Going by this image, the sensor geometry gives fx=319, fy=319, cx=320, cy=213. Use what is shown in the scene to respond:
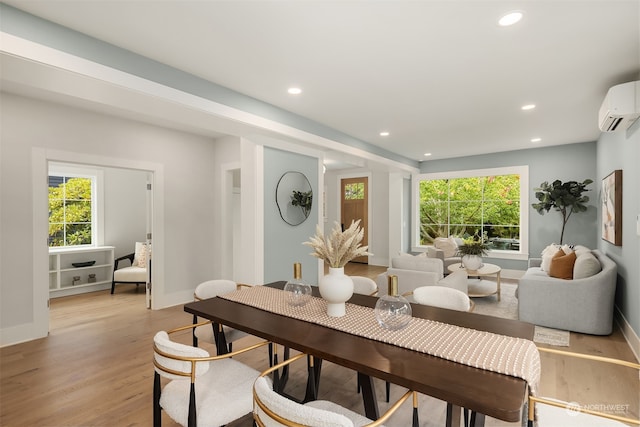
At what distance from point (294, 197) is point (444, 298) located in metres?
2.51

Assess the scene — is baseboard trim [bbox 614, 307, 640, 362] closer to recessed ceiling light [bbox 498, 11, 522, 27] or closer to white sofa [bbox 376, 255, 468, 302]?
white sofa [bbox 376, 255, 468, 302]

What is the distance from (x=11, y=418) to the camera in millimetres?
2076

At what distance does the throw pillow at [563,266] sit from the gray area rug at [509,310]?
0.65m

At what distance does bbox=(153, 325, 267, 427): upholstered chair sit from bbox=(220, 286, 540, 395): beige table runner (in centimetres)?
47

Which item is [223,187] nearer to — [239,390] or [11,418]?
[11,418]

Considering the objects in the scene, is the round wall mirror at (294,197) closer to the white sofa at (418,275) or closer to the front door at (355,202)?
the white sofa at (418,275)

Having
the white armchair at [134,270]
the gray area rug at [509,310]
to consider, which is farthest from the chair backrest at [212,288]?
the white armchair at [134,270]

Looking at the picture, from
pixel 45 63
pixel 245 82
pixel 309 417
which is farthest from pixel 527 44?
pixel 45 63

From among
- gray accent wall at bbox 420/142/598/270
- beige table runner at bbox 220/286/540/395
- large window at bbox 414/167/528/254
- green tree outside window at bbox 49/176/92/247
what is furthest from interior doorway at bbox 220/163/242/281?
gray accent wall at bbox 420/142/598/270

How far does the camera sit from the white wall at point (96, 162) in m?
3.32

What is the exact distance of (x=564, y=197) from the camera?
17.8 feet

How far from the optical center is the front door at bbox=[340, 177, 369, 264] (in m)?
8.51

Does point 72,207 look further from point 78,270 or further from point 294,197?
point 294,197

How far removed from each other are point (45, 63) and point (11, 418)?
2295 millimetres
